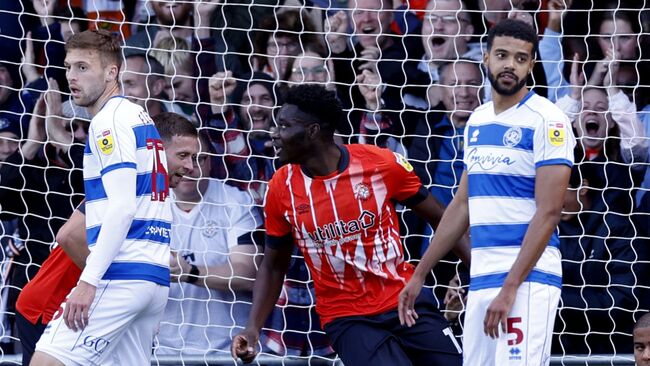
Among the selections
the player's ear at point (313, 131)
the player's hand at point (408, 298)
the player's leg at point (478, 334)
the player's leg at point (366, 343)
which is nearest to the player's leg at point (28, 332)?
the player's leg at point (366, 343)

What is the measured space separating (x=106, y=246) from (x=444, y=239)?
55.6 inches

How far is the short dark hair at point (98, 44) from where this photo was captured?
538 centimetres

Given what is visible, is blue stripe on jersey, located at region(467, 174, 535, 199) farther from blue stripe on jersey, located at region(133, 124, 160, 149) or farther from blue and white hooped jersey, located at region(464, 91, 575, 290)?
blue stripe on jersey, located at region(133, 124, 160, 149)

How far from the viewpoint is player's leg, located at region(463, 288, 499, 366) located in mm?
4941

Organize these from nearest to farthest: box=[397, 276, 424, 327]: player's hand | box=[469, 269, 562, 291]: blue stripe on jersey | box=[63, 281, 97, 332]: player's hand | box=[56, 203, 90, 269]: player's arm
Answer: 1. box=[469, 269, 562, 291]: blue stripe on jersey
2. box=[63, 281, 97, 332]: player's hand
3. box=[397, 276, 424, 327]: player's hand
4. box=[56, 203, 90, 269]: player's arm

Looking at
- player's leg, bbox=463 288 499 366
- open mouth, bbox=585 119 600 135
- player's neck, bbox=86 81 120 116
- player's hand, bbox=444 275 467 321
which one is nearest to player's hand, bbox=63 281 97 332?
player's neck, bbox=86 81 120 116

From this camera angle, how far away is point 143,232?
17.4ft

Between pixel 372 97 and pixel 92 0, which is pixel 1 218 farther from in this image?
pixel 372 97

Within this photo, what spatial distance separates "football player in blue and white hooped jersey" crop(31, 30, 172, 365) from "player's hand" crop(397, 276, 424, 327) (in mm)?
1019

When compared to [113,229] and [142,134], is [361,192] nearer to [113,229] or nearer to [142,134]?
[142,134]

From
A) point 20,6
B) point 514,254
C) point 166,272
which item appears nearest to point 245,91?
point 20,6

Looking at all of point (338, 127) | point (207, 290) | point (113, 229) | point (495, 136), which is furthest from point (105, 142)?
point (338, 127)

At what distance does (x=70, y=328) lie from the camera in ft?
16.6

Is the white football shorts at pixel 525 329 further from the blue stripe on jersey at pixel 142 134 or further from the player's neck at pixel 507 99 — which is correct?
the blue stripe on jersey at pixel 142 134
